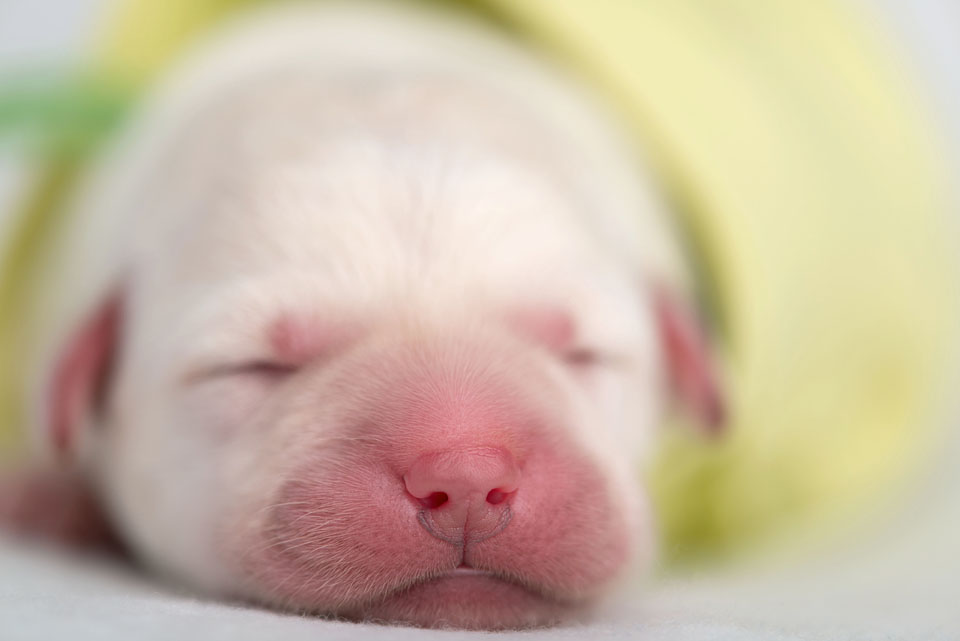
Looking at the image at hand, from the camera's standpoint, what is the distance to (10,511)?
172cm

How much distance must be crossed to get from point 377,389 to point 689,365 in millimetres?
658

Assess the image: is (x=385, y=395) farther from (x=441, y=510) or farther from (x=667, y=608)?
(x=667, y=608)

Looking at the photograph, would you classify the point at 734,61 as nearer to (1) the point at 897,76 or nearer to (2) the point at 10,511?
(1) the point at 897,76

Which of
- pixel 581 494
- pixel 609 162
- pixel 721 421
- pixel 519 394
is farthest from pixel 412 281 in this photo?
pixel 609 162

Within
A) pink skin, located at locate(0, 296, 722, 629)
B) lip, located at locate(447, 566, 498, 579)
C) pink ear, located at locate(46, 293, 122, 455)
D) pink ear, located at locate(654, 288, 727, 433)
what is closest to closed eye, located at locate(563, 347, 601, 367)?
pink skin, located at locate(0, 296, 722, 629)

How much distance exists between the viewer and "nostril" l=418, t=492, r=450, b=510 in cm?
98

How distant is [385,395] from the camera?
1.08 m

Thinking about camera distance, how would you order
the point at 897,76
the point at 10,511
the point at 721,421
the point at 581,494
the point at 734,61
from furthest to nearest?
the point at 897,76
the point at 734,61
the point at 10,511
the point at 721,421
the point at 581,494

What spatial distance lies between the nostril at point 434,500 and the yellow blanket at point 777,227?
84cm

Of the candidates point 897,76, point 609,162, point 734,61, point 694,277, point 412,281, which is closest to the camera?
point 412,281

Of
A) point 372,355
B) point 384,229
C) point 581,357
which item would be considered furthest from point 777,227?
point 372,355

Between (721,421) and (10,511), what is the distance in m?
1.14

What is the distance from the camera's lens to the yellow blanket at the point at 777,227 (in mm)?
1942

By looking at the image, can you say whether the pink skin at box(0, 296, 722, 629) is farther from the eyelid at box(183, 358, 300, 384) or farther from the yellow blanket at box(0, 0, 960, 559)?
the yellow blanket at box(0, 0, 960, 559)
